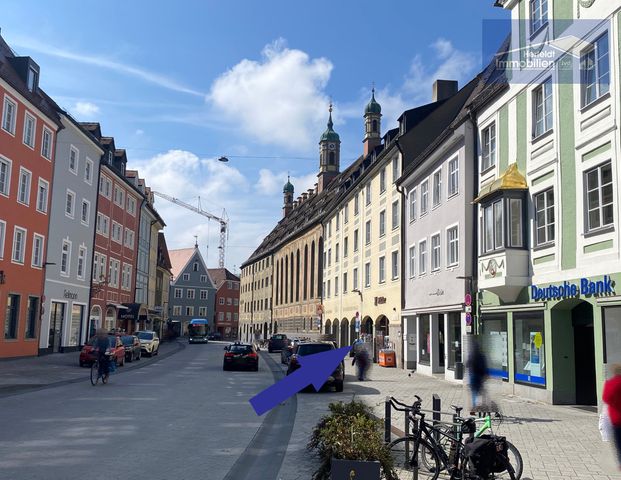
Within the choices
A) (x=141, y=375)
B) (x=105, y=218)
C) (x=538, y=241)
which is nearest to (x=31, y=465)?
(x=538, y=241)

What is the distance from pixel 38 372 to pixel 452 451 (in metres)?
21.2

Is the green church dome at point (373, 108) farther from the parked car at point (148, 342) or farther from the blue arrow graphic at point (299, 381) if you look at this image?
the blue arrow graphic at point (299, 381)

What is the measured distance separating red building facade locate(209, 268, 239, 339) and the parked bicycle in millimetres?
112945

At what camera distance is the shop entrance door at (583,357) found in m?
16.2

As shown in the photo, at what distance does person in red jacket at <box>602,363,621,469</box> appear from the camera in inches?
257

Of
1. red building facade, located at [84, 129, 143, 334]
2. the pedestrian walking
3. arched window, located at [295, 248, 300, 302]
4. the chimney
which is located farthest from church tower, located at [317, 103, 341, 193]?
the pedestrian walking

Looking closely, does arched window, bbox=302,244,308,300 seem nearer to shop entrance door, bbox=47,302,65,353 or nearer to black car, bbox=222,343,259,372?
shop entrance door, bbox=47,302,65,353

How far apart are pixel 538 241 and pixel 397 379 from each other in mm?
9956

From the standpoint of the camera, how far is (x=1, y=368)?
83.3 ft

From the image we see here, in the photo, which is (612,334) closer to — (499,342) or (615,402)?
(499,342)

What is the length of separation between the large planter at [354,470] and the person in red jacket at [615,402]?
8.74 ft

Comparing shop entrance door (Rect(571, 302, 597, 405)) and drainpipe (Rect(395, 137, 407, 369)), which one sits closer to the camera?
shop entrance door (Rect(571, 302, 597, 405))

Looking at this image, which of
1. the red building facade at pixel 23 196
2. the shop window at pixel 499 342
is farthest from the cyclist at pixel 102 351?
the shop window at pixel 499 342

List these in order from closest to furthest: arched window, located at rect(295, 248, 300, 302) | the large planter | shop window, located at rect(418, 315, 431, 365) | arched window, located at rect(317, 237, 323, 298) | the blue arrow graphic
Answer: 1. the blue arrow graphic
2. the large planter
3. shop window, located at rect(418, 315, 431, 365)
4. arched window, located at rect(317, 237, 323, 298)
5. arched window, located at rect(295, 248, 300, 302)
